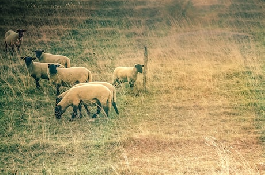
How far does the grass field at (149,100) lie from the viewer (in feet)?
21.5

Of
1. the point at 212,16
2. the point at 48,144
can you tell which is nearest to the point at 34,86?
the point at 48,144

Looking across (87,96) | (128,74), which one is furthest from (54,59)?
(87,96)

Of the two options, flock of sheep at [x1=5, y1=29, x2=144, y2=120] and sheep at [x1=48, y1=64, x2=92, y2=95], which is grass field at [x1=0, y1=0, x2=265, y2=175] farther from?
sheep at [x1=48, y1=64, x2=92, y2=95]

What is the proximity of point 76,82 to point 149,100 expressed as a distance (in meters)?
2.07

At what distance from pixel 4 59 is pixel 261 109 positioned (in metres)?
9.38

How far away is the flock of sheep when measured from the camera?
7602 mm

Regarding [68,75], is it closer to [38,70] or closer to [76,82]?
[76,82]

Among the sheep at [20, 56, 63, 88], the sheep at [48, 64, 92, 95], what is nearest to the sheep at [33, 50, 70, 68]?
the sheep at [20, 56, 63, 88]

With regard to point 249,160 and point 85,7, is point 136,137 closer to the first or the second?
point 249,160

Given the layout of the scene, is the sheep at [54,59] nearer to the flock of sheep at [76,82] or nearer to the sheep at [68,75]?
the flock of sheep at [76,82]

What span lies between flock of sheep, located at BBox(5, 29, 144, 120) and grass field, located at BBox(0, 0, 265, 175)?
40 centimetres

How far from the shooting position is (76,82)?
9227mm

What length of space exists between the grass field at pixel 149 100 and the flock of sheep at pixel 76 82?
40 cm

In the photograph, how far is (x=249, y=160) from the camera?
21.7ft
